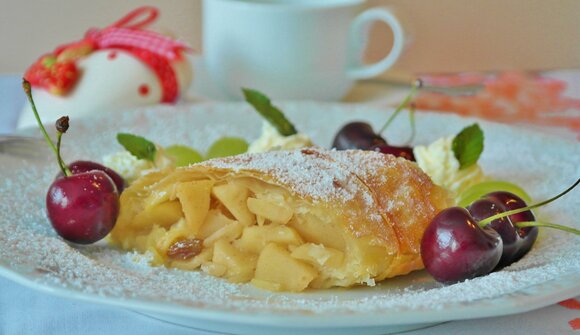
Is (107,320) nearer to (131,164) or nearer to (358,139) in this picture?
(131,164)

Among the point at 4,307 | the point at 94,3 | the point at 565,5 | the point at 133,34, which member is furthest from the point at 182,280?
the point at 565,5

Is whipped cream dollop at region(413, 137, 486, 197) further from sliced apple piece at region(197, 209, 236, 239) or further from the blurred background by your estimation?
the blurred background

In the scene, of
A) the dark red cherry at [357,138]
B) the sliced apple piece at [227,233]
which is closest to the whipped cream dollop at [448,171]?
the dark red cherry at [357,138]

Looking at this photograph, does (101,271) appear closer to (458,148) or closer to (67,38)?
(458,148)

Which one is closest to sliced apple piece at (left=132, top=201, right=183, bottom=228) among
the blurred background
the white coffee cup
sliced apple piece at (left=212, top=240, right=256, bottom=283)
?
sliced apple piece at (left=212, top=240, right=256, bottom=283)

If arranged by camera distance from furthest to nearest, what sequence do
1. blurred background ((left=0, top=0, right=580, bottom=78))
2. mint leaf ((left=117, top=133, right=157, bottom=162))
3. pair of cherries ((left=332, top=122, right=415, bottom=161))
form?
blurred background ((left=0, top=0, right=580, bottom=78)) → pair of cherries ((left=332, top=122, right=415, bottom=161)) → mint leaf ((left=117, top=133, right=157, bottom=162))

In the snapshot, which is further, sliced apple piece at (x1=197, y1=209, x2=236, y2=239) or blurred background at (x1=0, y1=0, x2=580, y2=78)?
blurred background at (x1=0, y1=0, x2=580, y2=78)
